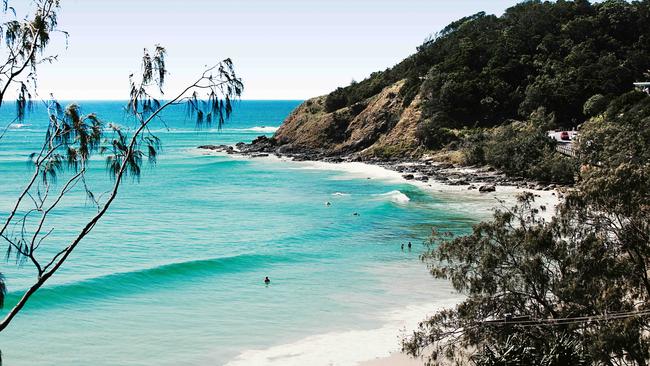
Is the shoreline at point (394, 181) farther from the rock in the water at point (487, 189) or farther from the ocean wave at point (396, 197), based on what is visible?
the ocean wave at point (396, 197)

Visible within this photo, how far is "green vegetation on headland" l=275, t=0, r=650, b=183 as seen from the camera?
76000 mm

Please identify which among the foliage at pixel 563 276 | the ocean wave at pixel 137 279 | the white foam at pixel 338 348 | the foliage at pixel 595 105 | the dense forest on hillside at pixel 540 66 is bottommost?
the ocean wave at pixel 137 279

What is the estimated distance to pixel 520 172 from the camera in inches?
2591

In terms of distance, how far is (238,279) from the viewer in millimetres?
37094

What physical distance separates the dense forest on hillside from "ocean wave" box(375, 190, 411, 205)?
78.4 ft

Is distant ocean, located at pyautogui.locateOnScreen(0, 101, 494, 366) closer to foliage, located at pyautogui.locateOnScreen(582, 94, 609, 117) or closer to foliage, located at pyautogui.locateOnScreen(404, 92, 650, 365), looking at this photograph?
foliage, located at pyautogui.locateOnScreen(404, 92, 650, 365)

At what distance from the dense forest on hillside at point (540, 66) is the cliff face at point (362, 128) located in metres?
3.28

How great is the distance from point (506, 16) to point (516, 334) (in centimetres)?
11246

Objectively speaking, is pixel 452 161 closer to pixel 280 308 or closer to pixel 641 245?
pixel 280 308

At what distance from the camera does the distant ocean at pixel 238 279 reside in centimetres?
2638

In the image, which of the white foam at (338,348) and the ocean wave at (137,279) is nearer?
the white foam at (338,348)

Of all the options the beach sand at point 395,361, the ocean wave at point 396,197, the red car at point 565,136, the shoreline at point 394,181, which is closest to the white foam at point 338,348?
the shoreline at point 394,181

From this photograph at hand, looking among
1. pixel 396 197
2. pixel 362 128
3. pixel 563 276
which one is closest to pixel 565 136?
pixel 396 197

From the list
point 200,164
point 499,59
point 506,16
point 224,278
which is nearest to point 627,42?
point 499,59
